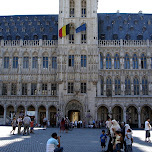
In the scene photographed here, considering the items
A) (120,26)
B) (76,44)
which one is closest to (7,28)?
(76,44)

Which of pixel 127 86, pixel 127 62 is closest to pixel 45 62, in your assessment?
pixel 127 62

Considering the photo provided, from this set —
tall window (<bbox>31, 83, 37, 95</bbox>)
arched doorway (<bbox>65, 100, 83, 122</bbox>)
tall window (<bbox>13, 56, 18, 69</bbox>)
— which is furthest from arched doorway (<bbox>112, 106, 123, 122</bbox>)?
tall window (<bbox>13, 56, 18, 69</bbox>)

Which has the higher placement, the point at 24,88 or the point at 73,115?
the point at 24,88

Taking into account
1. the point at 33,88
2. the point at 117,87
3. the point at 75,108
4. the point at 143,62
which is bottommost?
the point at 75,108

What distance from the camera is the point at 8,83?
50406mm

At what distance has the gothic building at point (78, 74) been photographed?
48.0 metres

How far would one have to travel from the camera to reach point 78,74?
159 ft

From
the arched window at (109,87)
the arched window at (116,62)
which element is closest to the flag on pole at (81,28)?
the arched window at (116,62)

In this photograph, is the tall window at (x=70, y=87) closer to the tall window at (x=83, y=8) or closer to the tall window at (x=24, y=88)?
the tall window at (x=24, y=88)

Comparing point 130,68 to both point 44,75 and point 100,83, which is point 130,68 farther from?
point 44,75

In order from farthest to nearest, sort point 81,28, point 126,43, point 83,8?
point 83,8, point 126,43, point 81,28

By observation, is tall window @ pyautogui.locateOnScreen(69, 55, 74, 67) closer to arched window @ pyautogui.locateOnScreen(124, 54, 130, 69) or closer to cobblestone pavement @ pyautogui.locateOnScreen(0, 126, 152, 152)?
arched window @ pyautogui.locateOnScreen(124, 54, 130, 69)

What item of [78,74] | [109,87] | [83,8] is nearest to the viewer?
[78,74]

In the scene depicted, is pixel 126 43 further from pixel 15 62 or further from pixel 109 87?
pixel 15 62
